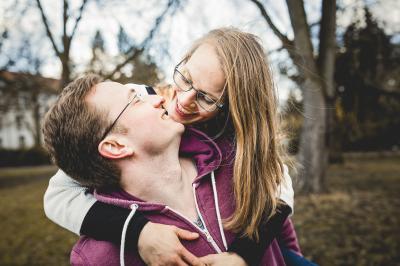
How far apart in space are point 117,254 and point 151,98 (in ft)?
2.77

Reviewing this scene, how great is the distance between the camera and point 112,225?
4.92ft

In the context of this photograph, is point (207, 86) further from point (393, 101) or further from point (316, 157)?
point (393, 101)

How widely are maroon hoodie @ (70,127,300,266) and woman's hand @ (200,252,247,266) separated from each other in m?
0.06

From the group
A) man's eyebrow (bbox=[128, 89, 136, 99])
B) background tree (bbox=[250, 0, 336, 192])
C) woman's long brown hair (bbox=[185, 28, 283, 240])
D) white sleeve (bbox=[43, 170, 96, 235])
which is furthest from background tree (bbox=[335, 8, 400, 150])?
white sleeve (bbox=[43, 170, 96, 235])

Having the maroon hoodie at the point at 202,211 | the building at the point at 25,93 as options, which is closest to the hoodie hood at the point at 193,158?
the maroon hoodie at the point at 202,211

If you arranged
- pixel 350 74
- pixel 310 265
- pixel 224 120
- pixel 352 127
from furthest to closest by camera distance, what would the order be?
pixel 352 127
pixel 350 74
pixel 224 120
pixel 310 265

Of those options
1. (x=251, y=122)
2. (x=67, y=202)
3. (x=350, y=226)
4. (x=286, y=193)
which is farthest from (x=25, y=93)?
(x=286, y=193)

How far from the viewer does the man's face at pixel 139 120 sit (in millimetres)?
1716

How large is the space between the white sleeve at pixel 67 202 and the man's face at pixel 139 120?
1.30 ft

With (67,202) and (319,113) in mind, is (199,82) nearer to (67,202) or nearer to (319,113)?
(67,202)

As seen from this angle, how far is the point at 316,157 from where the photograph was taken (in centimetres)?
806

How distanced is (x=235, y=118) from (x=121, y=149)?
0.66 m

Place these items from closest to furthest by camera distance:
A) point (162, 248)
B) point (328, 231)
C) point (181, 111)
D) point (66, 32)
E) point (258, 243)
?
point (162, 248), point (258, 243), point (181, 111), point (66, 32), point (328, 231)

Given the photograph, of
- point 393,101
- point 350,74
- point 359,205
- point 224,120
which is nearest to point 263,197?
point 224,120
